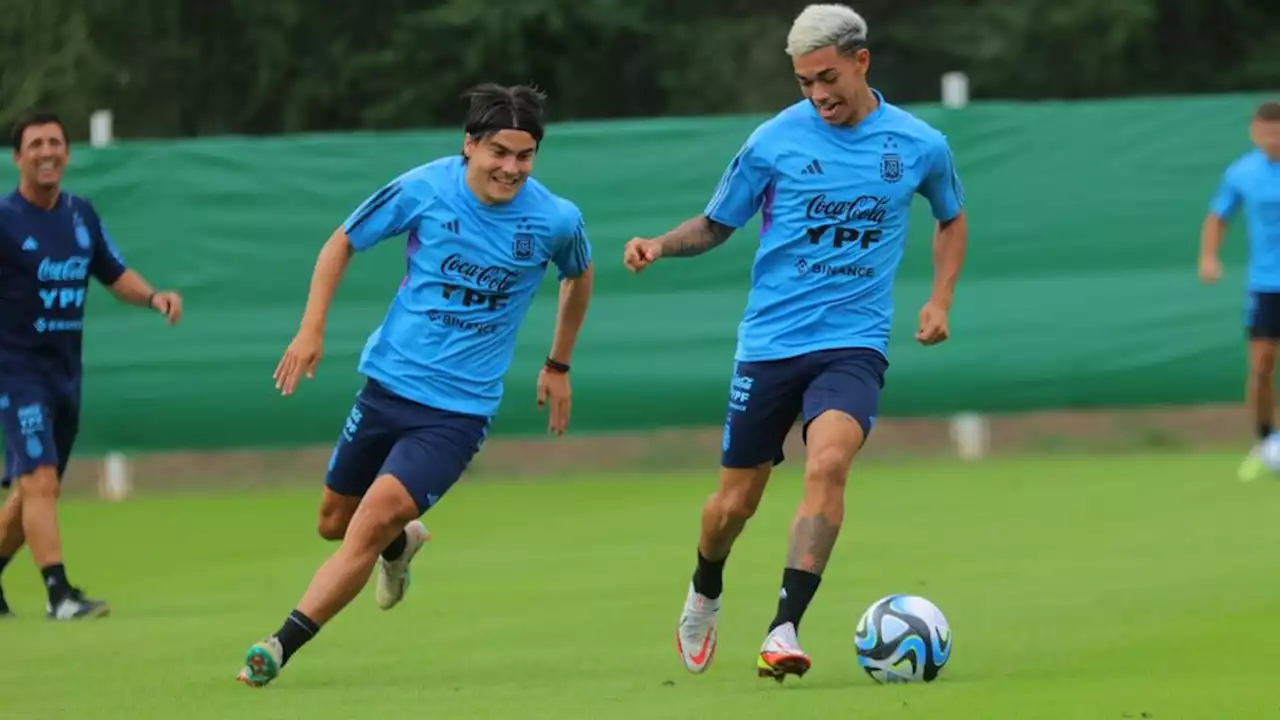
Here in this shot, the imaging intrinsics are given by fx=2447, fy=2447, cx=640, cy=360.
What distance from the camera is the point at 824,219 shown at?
8.55m

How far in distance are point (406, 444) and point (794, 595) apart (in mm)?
1548

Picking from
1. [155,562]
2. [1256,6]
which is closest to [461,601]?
[155,562]

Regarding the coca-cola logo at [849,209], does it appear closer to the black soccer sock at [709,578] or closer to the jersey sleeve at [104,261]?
the black soccer sock at [709,578]

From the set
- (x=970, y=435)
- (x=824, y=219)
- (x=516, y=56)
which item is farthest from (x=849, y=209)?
(x=516, y=56)

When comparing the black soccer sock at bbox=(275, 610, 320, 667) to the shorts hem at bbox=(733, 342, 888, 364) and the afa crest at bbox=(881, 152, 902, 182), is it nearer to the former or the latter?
the shorts hem at bbox=(733, 342, 888, 364)

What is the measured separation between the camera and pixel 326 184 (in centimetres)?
1805

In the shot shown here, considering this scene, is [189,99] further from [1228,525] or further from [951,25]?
[1228,525]

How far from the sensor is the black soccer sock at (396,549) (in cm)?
970

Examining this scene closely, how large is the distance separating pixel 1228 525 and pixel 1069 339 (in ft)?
16.4

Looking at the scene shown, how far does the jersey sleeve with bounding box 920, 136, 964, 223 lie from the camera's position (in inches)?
344

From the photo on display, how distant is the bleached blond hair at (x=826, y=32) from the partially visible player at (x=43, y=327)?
3938 mm

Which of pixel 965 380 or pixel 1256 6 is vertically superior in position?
pixel 1256 6

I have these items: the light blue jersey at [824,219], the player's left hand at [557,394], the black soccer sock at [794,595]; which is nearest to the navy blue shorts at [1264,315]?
the light blue jersey at [824,219]

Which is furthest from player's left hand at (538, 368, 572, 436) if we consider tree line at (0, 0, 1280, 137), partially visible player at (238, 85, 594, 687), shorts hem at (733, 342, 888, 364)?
tree line at (0, 0, 1280, 137)
